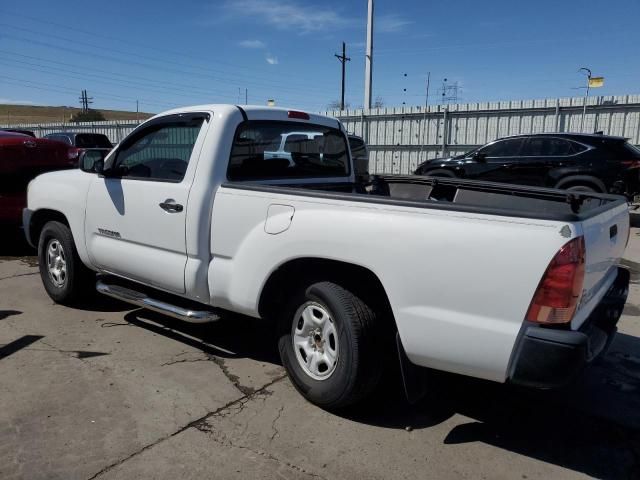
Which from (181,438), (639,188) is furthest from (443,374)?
(639,188)

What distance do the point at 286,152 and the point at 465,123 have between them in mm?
12839

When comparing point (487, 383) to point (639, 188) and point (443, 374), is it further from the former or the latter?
point (639, 188)

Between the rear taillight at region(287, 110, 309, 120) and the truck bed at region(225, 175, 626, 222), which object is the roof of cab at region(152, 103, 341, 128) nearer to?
the rear taillight at region(287, 110, 309, 120)

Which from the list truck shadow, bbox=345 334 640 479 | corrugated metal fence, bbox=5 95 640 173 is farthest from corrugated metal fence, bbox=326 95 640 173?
truck shadow, bbox=345 334 640 479

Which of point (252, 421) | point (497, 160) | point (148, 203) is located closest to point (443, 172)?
point (497, 160)

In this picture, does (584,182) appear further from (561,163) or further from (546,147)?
(546,147)

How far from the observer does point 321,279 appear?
3.19 m

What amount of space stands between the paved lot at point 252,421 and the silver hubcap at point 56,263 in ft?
2.54

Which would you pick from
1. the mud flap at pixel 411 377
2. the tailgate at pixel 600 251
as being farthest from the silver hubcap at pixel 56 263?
the tailgate at pixel 600 251

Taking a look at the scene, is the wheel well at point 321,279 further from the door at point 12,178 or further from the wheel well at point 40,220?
the door at point 12,178

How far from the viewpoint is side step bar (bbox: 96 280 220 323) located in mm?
3713

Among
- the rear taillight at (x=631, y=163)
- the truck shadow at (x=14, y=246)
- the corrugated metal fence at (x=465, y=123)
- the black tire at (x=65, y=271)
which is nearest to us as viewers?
the black tire at (x=65, y=271)

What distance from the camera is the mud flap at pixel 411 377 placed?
9.31 ft

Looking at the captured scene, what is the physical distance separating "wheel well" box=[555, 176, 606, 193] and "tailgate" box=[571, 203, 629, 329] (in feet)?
23.1
